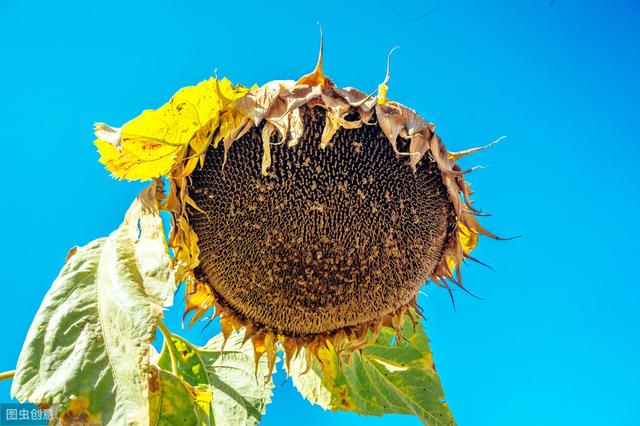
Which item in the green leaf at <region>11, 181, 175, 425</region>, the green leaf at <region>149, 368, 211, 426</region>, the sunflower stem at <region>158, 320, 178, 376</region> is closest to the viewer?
the green leaf at <region>11, 181, 175, 425</region>

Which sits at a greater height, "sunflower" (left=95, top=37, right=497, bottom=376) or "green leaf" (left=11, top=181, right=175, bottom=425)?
"sunflower" (left=95, top=37, right=497, bottom=376)

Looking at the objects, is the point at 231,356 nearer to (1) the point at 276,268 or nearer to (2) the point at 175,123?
(1) the point at 276,268

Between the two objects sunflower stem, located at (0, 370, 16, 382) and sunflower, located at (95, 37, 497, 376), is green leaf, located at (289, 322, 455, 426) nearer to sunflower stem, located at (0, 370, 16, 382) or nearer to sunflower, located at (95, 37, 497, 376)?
sunflower, located at (95, 37, 497, 376)

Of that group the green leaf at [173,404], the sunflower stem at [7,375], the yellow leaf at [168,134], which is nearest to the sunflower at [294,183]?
the yellow leaf at [168,134]

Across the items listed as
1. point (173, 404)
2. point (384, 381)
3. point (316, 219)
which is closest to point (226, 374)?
point (173, 404)

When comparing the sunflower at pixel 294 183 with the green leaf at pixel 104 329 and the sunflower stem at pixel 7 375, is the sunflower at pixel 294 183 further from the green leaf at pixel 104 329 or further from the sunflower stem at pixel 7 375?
the sunflower stem at pixel 7 375

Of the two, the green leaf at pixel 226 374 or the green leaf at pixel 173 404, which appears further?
the green leaf at pixel 226 374

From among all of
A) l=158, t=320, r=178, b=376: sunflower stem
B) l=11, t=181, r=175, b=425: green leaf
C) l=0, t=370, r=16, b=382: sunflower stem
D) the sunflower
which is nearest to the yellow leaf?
the sunflower

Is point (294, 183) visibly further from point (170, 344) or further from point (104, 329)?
point (170, 344)
